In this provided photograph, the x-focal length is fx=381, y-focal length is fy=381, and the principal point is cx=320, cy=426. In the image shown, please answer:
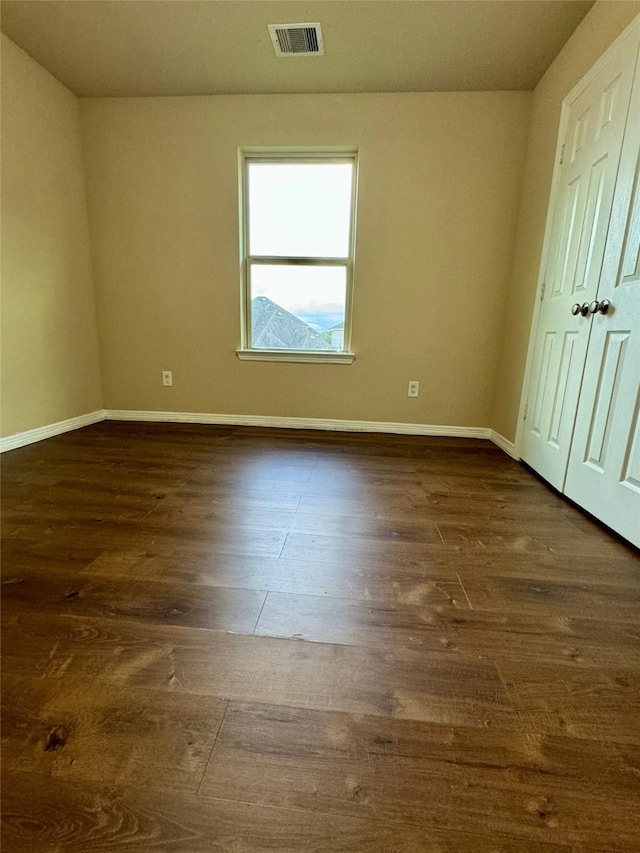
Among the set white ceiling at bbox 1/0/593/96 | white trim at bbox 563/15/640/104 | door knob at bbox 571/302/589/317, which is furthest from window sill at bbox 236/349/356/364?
white trim at bbox 563/15/640/104

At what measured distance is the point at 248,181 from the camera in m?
2.95

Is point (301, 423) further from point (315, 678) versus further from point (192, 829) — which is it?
point (192, 829)

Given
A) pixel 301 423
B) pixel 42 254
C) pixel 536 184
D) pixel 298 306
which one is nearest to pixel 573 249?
pixel 536 184

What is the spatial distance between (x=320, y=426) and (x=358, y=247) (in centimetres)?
143

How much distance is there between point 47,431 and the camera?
278cm

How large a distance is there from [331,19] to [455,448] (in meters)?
2.66

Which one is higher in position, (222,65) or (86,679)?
(222,65)

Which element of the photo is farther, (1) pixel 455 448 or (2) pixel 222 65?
(1) pixel 455 448

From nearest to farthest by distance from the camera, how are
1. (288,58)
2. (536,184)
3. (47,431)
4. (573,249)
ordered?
(573,249) → (288,58) → (536,184) → (47,431)

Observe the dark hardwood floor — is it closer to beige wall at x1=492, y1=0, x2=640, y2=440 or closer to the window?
beige wall at x1=492, y1=0, x2=640, y2=440

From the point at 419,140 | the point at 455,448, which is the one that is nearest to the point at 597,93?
the point at 419,140

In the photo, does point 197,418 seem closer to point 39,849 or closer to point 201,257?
point 201,257

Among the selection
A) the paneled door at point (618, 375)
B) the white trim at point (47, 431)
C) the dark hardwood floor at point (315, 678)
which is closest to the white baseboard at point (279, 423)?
the white trim at point (47, 431)

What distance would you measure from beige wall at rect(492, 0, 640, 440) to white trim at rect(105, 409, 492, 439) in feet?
1.04
